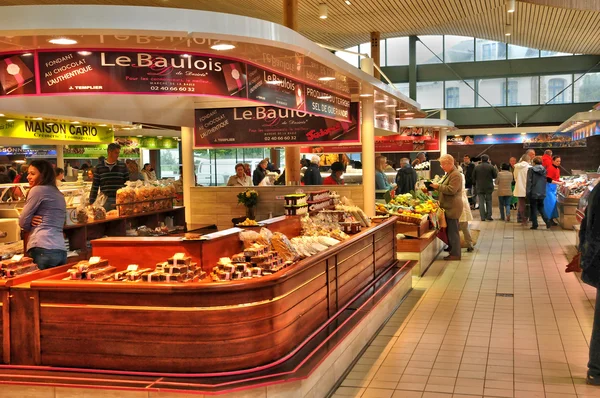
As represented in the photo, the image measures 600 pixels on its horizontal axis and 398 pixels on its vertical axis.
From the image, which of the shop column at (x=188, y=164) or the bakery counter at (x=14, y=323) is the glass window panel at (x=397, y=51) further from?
the bakery counter at (x=14, y=323)

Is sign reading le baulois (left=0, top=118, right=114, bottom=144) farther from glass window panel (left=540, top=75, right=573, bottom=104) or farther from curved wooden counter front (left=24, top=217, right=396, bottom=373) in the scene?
glass window panel (left=540, top=75, right=573, bottom=104)

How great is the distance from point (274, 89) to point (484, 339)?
335 centimetres

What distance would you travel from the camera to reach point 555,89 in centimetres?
2656

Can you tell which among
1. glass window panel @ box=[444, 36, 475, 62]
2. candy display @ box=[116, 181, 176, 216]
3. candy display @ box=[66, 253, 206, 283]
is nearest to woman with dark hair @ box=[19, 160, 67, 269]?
candy display @ box=[66, 253, 206, 283]

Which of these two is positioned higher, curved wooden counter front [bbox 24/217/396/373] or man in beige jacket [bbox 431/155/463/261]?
man in beige jacket [bbox 431/155/463/261]

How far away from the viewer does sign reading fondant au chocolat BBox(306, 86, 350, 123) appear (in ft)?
26.6

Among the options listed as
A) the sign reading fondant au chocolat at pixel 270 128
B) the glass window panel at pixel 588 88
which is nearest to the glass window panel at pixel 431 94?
the glass window panel at pixel 588 88

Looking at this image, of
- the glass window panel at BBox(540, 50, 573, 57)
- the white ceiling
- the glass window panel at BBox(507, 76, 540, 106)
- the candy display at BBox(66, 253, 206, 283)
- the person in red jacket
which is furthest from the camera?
the glass window panel at BBox(507, 76, 540, 106)

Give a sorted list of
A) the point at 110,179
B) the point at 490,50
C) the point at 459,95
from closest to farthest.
→ the point at 110,179 → the point at 490,50 → the point at 459,95

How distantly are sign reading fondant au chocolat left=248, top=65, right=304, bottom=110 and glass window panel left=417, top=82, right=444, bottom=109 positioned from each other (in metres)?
21.4

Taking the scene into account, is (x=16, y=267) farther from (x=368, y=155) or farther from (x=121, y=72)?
(x=368, y=155)

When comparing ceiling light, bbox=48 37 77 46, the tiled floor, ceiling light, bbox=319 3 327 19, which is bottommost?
the tiled floor


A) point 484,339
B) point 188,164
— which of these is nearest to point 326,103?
point 188,164

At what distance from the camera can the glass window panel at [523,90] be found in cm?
2686
